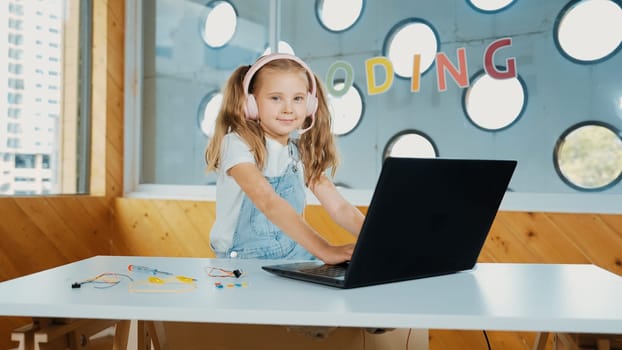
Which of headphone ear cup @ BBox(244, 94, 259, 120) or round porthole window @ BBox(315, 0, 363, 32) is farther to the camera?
round porthole window @ BBox(315, 0, 363, 32)

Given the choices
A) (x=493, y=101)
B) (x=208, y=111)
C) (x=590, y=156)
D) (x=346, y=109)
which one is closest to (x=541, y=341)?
(x=590, y=156)

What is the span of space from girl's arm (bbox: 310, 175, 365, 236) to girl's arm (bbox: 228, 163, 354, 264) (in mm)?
296

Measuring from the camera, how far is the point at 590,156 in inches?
94.5

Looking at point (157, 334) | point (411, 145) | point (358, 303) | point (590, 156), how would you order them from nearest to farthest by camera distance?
point (358, 303) < point (157, 334) < point (590, 156) < point (411, 145)

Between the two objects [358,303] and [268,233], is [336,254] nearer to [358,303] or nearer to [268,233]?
[358,303]

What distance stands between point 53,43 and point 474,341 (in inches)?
95.2

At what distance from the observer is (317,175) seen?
180cm

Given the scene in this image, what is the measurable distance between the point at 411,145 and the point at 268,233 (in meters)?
1.22

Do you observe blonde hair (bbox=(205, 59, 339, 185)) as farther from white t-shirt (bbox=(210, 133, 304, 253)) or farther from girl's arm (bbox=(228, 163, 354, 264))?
girl's arm (bbox=(228, 163, 354, 264))

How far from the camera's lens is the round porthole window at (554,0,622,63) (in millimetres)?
2369

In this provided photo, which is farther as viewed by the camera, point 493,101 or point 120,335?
point 493,101

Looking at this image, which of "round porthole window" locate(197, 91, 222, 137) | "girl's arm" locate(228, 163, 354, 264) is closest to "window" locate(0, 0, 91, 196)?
"round porthole window" locate(197, 91, 222, 137)

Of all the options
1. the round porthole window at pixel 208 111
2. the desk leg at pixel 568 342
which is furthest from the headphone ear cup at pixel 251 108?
the round porthole window at pixel 208 111

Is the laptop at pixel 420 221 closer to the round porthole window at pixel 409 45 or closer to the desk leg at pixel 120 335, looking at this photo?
the desk leg at pixel 120 335
